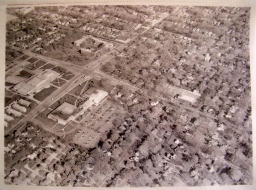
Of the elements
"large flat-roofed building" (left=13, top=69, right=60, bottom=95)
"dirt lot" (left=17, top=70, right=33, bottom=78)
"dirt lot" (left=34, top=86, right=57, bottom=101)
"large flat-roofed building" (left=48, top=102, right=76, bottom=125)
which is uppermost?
"dirt lot" (left=17, top=70, right=33, bottom=78)

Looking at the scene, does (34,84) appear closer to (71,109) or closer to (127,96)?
(71,109)

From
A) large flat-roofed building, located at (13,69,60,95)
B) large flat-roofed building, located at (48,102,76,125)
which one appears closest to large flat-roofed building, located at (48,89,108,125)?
large flat-roofed building, located at (48,102,76,125)

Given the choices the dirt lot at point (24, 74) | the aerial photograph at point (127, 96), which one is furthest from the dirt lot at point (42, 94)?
the dirt lot at point (24, 74)

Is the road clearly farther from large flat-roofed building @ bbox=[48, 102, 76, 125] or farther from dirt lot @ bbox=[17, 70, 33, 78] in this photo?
dirt lot @ bbox=[17, 70, 33, 78]

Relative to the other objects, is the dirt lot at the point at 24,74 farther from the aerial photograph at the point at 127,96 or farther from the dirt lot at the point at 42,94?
the dirt lot at the point at 42,94

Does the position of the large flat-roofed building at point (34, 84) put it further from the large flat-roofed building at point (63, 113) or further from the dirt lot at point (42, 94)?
the large flat-roofed building at point (63, 113)

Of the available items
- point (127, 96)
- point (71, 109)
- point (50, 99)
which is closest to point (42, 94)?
point (50, 99)

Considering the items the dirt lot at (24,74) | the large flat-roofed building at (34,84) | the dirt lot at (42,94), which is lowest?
the dirt lot at (42,94)

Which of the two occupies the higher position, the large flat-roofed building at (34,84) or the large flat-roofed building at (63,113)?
the large flat-roofed building at (34,84)

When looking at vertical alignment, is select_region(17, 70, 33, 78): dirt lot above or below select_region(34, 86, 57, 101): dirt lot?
above
